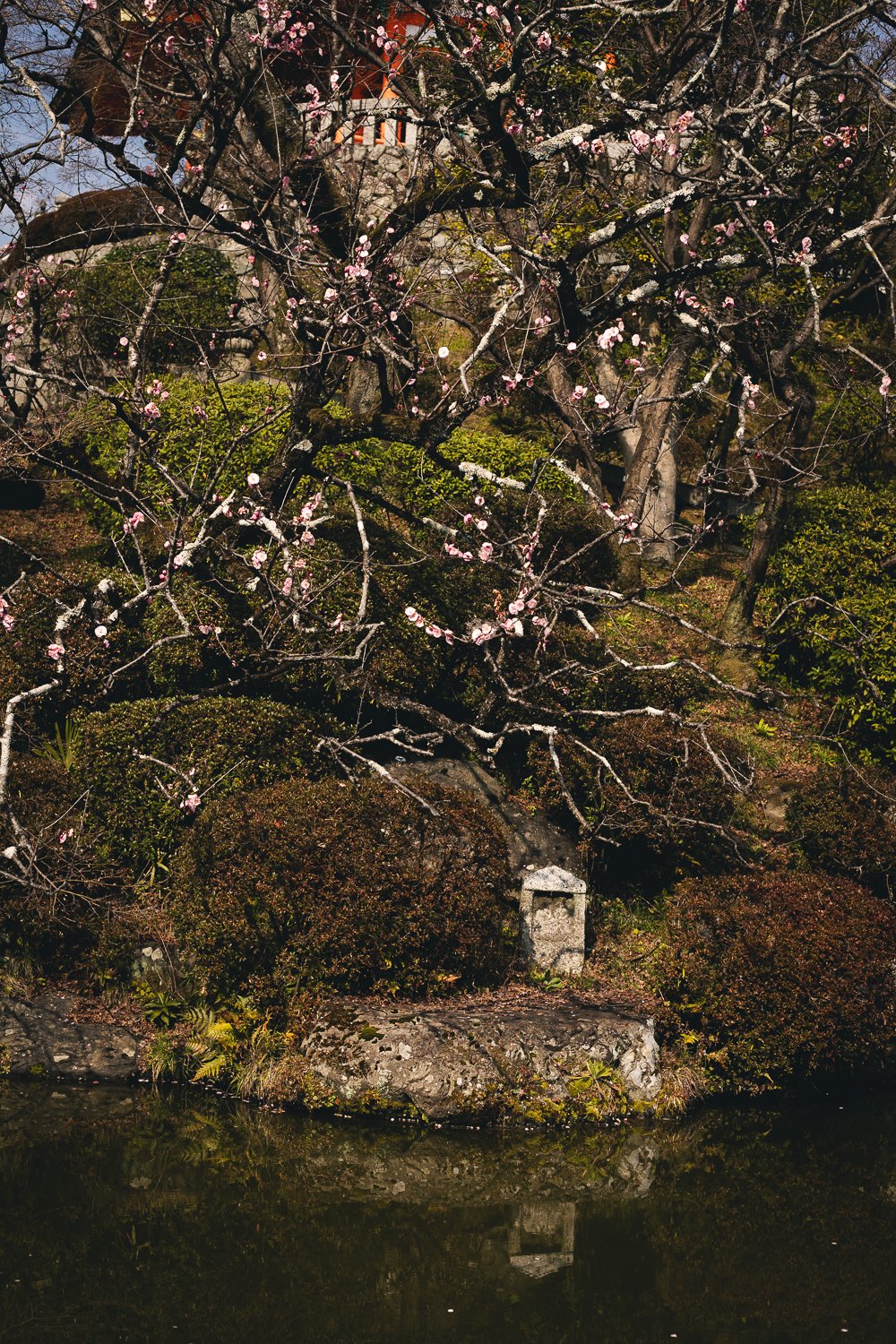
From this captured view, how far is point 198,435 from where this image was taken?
12414mm

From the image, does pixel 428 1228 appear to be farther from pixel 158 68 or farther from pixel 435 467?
pixel 158 68

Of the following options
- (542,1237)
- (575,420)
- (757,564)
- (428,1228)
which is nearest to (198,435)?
(575,420)

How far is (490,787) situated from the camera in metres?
9.38

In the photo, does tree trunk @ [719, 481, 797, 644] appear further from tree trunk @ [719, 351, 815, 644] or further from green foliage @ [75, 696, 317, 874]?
green foliage @ [75, 696, 317, 874]

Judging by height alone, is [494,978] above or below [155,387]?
below

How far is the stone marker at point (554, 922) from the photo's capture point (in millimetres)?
8438

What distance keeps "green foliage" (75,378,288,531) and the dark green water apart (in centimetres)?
678

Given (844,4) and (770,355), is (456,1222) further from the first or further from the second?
(844,4)

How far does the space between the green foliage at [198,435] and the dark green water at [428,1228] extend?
6.78 metres

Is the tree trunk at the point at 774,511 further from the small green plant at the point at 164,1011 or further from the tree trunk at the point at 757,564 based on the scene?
the small green plant at the point at 164,1011

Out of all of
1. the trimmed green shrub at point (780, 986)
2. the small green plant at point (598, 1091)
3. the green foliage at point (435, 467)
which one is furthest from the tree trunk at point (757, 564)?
the small green plant at point (598, 1091)

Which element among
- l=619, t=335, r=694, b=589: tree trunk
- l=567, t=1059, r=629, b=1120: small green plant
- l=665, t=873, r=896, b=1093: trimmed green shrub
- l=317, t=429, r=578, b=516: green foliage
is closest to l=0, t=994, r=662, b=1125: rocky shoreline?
l=567, t=1059, r=629, b=1120: small green plant

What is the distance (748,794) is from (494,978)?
2.59m

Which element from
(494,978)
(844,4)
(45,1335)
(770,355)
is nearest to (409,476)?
(770,355)
